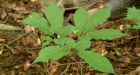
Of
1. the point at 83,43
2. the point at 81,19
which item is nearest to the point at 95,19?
the point at 81,19

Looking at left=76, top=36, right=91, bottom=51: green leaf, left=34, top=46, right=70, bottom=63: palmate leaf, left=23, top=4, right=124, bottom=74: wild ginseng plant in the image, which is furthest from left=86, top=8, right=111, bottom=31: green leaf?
left=34, top=46, right=70, bottom=63: palmate leaf

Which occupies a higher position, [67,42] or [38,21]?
[38,21]

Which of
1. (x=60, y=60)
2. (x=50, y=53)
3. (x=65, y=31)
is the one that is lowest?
(x=60, y=60)

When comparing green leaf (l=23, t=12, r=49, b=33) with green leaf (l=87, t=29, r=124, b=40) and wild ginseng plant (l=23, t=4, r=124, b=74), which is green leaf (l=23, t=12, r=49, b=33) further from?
green leaf (l=87, t=29, r=124, b=40)

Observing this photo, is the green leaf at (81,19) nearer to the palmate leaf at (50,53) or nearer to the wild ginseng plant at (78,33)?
the wild ginseng plant at (78,33)

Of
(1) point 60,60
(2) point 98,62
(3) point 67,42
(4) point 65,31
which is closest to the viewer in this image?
(2) point 98,62

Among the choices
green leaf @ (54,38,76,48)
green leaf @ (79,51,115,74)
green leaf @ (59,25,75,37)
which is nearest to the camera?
green leaf @ (79,51,115,74)

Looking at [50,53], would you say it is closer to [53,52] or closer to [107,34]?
[53,52]

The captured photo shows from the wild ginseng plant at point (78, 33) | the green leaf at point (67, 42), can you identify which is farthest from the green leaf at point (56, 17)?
the green leaf at point (67, 42)
